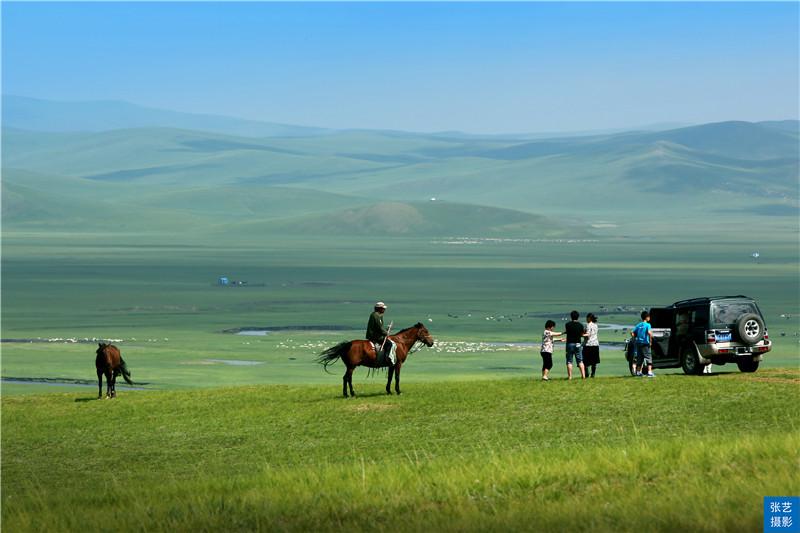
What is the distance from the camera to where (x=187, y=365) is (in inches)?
2042

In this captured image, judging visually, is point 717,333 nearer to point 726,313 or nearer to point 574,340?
point 726,313

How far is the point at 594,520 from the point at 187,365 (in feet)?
129

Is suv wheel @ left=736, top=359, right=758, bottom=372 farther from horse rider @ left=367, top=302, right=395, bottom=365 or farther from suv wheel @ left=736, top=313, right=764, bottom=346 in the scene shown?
horse rider @ left=367, top=302, right=395, bottom=365

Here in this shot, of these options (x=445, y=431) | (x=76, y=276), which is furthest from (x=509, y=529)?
(x=76, y=276)

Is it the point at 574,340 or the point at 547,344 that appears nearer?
the point at 547,344

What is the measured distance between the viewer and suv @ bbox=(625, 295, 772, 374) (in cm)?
3123

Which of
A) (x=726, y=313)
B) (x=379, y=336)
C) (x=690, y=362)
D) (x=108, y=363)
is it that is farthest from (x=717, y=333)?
(x=108, y=363)

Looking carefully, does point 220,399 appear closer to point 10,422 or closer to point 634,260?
point 10,422

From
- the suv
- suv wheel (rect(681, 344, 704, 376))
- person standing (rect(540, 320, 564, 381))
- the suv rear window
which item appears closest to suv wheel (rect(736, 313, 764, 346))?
the suv

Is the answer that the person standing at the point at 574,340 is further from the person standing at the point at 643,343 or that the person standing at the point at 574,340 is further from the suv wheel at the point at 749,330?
the suv wheel at the point at 749,330

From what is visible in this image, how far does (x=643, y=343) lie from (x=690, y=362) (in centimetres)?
153

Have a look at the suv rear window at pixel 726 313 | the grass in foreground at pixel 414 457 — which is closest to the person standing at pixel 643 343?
the grass in foreground at pixel 414 457

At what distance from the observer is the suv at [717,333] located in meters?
31.2

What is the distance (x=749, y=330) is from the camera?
31109 millimetres
